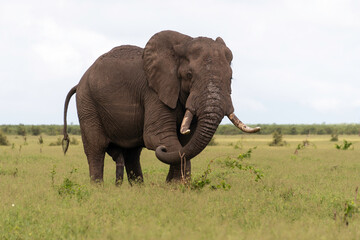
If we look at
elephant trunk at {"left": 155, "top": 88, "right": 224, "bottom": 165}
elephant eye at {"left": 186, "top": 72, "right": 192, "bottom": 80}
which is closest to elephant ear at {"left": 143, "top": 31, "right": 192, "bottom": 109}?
elephant eye at {"left": 186, "top": 72, "right": 192, "bottom": 80}

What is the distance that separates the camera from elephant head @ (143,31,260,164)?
750cm

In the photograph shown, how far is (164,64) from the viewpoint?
8312mm

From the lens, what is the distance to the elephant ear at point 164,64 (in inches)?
322

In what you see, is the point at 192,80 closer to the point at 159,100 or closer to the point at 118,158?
the point at 159,100

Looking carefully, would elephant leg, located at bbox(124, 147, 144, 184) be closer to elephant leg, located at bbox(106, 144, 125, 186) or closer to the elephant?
the elephant

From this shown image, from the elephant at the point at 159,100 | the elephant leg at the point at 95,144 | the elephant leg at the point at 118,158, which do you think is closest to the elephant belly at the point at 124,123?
the elephant at the point at 159,100

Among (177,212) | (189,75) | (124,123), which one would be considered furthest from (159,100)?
(177,212)

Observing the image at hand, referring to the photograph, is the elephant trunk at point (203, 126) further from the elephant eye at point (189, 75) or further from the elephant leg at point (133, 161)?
the elephant leg at point (133, 161)

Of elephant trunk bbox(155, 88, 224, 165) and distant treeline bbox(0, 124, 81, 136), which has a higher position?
elephant trunk bbox(155, 88, 224, 165)

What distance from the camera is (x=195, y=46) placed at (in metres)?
7.95

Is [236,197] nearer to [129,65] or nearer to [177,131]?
[177,131]

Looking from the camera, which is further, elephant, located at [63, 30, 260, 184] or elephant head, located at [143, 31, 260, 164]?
elephant, located at [63, 30, 260, 184]

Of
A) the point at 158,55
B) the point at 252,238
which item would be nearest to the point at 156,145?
the point at 158,55

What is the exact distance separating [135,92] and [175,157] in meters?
1.89
